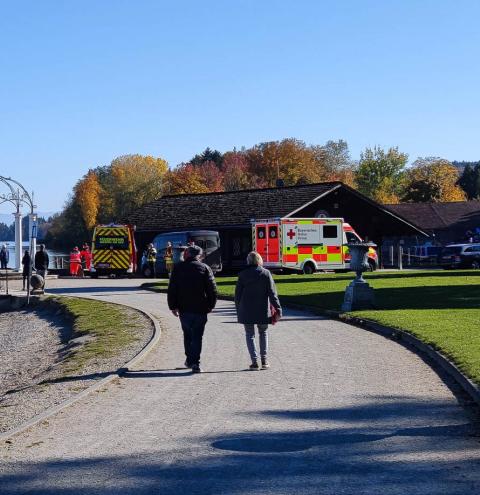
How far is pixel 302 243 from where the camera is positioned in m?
44.0

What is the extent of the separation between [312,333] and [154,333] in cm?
316

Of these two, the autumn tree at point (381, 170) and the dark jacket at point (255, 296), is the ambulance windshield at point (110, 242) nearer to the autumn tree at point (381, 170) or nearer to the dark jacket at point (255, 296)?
the dark jacket at point (255, 296)

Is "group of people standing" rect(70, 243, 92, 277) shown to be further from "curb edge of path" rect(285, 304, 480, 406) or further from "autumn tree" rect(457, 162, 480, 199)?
"autumn tree" rect(457, 162, 480, 199)

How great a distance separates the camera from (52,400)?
12.0 metres

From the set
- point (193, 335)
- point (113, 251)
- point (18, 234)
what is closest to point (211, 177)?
point (18, 234)

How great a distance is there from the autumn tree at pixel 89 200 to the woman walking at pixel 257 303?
373 ft

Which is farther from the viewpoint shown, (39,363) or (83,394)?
(39,363)

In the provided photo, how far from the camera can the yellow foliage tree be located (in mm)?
109188

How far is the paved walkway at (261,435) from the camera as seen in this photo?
741 centimetres

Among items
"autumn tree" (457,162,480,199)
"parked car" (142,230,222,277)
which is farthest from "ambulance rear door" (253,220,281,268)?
"autumn tree" (457,162,480,199)

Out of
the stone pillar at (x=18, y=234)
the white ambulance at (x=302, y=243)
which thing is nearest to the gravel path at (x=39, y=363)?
the white ambulance at (x=302, y=243)

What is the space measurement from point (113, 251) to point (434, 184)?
66.3m

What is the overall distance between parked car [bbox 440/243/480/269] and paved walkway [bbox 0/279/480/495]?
121 feet

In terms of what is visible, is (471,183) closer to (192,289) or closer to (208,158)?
(208,158)
